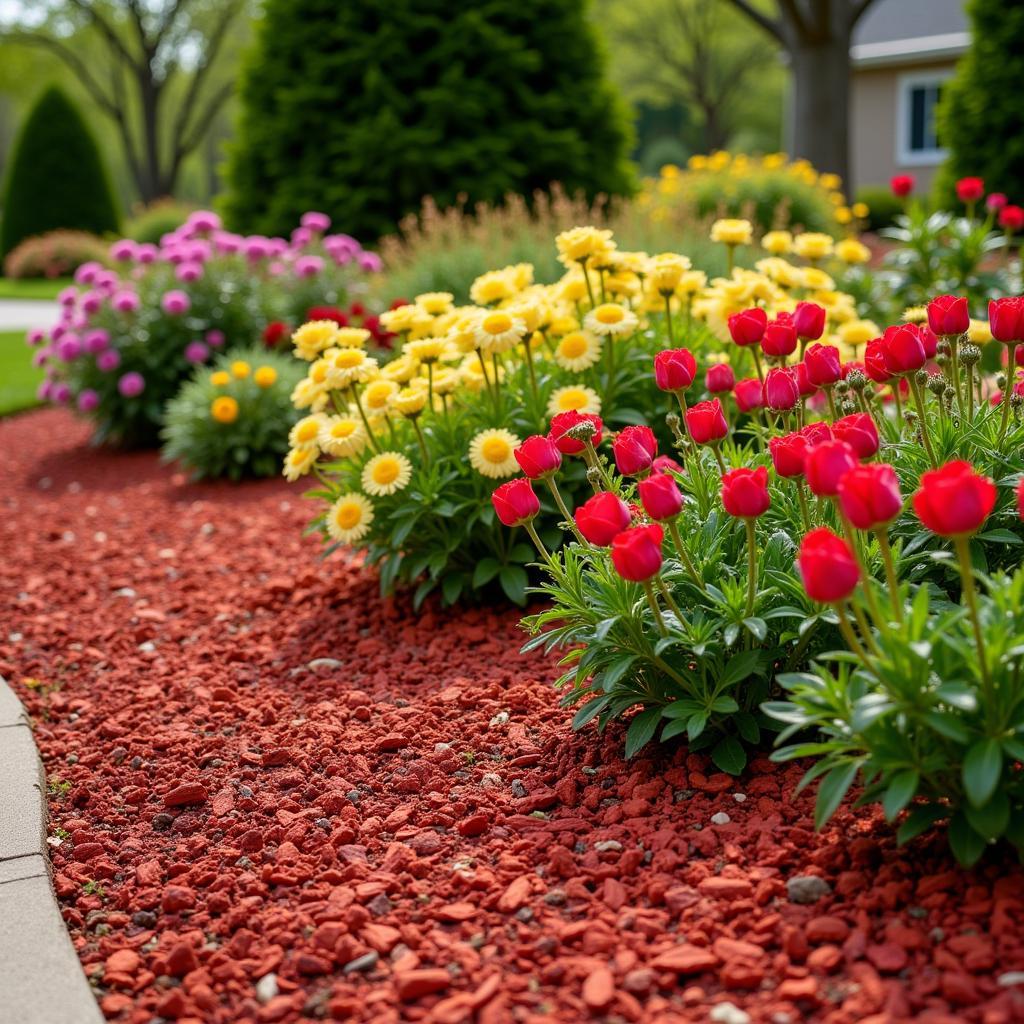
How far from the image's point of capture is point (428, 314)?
160 inches

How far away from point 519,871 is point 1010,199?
12511mm

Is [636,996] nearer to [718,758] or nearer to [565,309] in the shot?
[718,758]

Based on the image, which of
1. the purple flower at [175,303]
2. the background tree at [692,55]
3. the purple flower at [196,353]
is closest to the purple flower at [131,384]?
the purple flower at [196,353]

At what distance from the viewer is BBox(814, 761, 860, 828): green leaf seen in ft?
6.32

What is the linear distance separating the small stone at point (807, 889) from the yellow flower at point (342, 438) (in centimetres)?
202

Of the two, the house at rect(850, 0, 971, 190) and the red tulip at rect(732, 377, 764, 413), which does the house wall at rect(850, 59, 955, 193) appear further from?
the red tulip at rect(732, 377, 764, 413)

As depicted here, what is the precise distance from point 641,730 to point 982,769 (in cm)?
86

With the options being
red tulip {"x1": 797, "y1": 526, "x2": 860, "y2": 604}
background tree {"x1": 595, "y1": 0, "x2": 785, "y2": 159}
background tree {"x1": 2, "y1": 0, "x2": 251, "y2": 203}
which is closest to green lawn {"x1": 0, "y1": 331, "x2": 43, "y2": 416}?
red tulip {"x1": 797, "y1": 526, "x2": 860, "y2": 604}

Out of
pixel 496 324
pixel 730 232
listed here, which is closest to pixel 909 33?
pixel 730 232

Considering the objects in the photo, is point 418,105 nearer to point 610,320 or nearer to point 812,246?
point 812,246

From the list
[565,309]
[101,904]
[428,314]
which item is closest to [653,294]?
[565,309]

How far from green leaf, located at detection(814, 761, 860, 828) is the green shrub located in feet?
81.7

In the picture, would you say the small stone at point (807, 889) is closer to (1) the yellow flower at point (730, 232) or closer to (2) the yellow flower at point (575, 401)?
(2) the yellow flower at point (575, 401)

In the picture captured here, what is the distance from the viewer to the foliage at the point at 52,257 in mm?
21984
